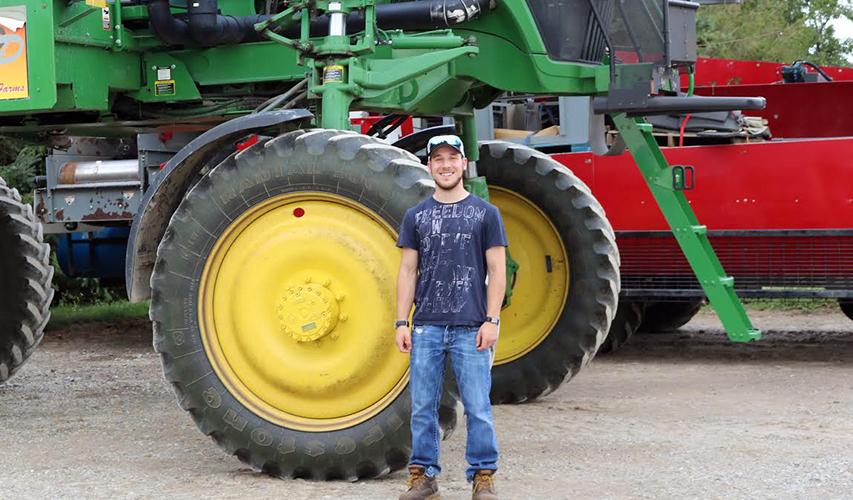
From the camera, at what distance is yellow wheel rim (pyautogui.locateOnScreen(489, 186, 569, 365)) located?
27.1ft

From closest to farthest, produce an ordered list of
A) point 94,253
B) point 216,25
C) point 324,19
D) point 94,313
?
point 324,19
point 216,25
point 94,253
point 94,313

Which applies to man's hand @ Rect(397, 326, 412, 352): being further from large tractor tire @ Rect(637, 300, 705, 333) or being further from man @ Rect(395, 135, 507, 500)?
large tractor tire @ Rect(637, 300, 705, 333)

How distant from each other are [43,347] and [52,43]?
19.1ft

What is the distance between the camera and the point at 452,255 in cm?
548

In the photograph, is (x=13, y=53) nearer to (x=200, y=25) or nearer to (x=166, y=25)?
(x=166, y=25)

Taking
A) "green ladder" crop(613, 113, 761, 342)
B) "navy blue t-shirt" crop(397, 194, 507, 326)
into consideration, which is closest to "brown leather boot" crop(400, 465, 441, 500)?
"navy blue t-shirt" crop(397, 194, 507, 326)

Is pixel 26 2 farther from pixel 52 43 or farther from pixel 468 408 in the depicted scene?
pixel 468 408

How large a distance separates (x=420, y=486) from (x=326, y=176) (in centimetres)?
144

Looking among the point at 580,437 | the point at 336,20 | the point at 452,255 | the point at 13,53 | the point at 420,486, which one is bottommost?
the point at 580,437

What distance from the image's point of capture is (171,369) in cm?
618

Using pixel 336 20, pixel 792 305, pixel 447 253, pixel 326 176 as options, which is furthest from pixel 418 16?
pixel 792 305

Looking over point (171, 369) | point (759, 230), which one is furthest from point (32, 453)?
point (759, 230)

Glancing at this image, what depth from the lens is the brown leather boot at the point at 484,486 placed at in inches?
212

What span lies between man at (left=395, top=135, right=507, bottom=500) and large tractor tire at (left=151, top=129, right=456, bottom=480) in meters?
0.36
